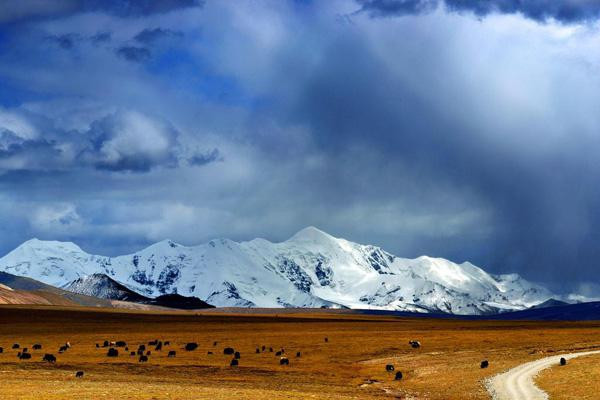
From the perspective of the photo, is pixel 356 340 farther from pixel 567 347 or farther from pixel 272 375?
pixel 272 375

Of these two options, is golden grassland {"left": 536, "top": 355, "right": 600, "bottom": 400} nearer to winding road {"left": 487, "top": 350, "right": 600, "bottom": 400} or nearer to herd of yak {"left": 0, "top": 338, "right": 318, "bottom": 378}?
winding road {"left": 487, "top": 350, "right": 600, "bottom": 400}

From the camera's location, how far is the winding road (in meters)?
56.0

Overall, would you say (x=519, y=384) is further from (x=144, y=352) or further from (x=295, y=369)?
(x=144, y=352)

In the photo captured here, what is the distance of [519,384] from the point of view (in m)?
63.1

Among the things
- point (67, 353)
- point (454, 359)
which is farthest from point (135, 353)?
point (454, 359)

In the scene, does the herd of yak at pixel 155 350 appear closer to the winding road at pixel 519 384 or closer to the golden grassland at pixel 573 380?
the golden grassland at pixel 573 380

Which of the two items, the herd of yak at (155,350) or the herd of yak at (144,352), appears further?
the herd of yak at (144,352)

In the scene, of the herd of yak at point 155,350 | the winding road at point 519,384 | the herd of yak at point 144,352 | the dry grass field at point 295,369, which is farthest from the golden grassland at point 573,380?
the herd of yak at point 144,352

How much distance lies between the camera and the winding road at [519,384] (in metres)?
56.0

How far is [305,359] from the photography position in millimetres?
98375

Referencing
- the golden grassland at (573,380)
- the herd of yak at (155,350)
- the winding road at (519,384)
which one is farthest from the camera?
the herd of yak at (155,350)

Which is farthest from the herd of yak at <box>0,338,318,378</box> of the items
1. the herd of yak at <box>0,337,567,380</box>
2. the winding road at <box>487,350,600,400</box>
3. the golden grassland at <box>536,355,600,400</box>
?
the golden grassland at <box>536,355,600,400</box>

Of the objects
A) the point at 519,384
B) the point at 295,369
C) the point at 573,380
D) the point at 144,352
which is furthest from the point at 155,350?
the point at 573,380

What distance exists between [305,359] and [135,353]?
21166 mm
